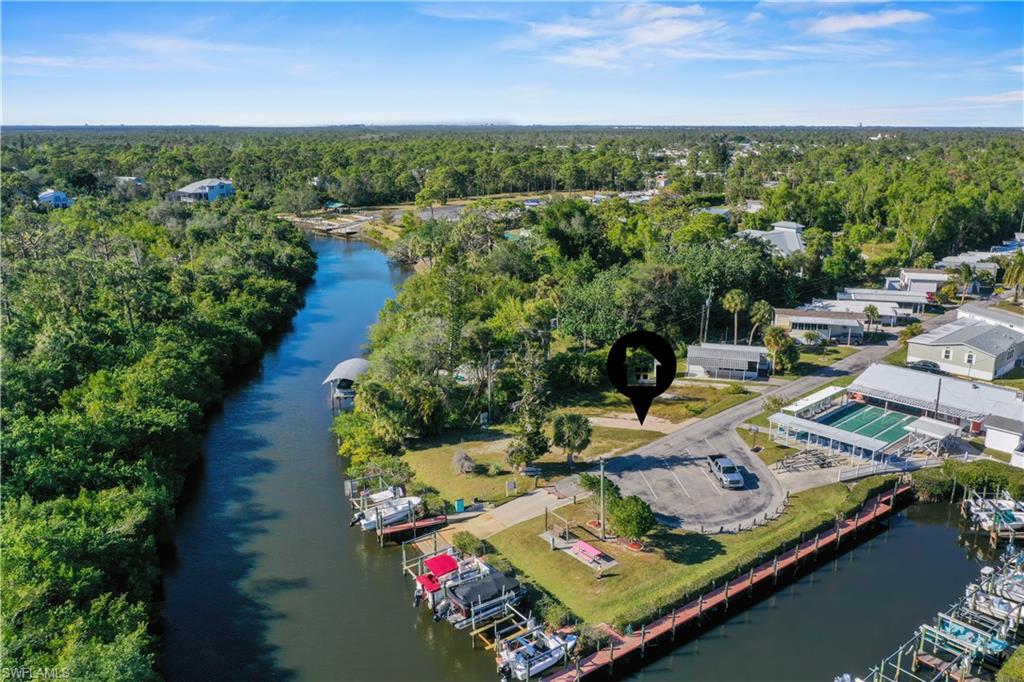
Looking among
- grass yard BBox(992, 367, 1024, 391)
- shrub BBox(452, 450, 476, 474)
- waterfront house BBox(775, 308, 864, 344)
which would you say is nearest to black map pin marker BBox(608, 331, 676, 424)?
shrub BBox(452, 450, 476, 474)

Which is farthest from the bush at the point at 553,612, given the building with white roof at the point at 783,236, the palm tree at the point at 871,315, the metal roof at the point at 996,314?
the building with white roof at the point at 783,236

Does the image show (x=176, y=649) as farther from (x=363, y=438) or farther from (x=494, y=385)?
(x=494, y=385)

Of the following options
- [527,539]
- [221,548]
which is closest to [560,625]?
[527,539]

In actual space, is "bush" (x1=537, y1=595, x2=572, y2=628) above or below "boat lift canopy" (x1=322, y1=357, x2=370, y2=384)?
below

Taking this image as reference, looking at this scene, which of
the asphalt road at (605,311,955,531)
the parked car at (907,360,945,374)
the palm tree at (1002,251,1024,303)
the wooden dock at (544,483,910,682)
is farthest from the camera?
the palm tree at (1002,251,1024,303)

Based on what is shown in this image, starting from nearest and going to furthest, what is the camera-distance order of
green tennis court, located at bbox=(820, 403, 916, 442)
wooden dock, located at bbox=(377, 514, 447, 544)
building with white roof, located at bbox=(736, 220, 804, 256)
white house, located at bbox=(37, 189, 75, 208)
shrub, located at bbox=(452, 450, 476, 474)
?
wooden dock, located at bbox=(377, 514, 447, 544), shrub, located at bbox=(452, 450, 476, 474), green tennis court, located at bbox=(820, 403, 916, 442), building with white roof, located at bbox=(736, 220, 804, 256), white house, located at bbox=(37, 189, 75, 208)

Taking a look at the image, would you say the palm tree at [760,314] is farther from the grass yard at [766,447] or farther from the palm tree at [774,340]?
the grass yard at [766,447]

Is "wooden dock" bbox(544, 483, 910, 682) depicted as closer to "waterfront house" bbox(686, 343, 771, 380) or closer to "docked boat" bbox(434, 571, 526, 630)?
"docked boat" bbox(434, 571, 526, 630)

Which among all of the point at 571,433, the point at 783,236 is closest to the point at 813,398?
the point at 571,433
